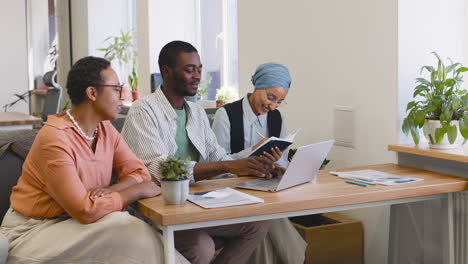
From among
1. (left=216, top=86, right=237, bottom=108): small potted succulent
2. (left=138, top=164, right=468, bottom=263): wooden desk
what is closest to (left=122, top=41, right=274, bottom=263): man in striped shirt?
(left=138, top=164, right=468, bottom=263): wooden desk

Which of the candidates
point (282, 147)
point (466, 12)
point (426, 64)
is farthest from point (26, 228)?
point (466, 12)

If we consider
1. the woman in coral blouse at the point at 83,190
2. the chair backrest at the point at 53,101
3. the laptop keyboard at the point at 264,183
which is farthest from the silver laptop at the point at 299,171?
the chair backrest at the point at 53,101

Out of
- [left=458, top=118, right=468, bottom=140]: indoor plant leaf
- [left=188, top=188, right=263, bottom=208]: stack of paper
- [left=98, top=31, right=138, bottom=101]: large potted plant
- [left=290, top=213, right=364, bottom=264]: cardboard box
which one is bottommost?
[left=290, top=213, right=364, bottom=264]: cardboard box

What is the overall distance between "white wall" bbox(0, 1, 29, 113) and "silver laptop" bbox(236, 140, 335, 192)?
5903 mm

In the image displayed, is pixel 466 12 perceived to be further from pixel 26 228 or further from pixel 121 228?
pixel 26 228

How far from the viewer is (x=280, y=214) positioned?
6.63 ft

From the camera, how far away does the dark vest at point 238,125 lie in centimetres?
282

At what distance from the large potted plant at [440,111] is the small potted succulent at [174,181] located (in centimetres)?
127

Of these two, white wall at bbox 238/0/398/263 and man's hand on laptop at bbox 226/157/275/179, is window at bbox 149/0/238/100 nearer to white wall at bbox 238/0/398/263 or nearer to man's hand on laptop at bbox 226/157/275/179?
white wall at bbox 238/0/398/263

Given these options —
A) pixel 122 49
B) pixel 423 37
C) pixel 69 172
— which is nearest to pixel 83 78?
pixel 69 172

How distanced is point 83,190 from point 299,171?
0.84 m

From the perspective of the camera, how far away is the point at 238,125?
2820 millimetres

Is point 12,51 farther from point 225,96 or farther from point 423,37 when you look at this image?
point 423,37

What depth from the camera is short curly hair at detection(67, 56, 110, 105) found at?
2.07m
